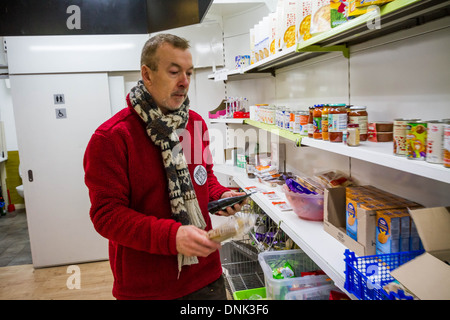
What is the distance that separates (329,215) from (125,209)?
1.02 metres

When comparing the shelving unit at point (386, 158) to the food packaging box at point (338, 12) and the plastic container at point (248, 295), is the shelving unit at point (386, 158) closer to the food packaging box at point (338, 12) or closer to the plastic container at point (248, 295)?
the food packaging box at point (338, 12)

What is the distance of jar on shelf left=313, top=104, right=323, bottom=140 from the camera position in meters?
1.69

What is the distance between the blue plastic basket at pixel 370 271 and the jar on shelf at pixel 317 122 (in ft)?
2.14

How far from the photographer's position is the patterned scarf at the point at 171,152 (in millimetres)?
1534

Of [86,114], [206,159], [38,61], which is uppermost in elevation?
[38,61]

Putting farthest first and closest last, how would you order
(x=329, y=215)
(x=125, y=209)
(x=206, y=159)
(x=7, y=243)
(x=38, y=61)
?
(x=7, y=243) → (x=38, y=61) → (x=206, y=159) → (x=329, y=215) → (x=125, y=209)

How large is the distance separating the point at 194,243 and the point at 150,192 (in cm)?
39

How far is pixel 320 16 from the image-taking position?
1592 millimetres

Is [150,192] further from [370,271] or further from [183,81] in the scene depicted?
[370,271]

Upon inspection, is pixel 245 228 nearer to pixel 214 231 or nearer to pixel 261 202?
pixel 214 231

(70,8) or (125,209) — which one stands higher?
(70,8)

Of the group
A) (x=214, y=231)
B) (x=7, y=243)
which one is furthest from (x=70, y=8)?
(x=7, y=243)

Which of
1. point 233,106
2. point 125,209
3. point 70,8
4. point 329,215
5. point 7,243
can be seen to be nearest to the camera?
point 125,209

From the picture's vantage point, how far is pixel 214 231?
1.24 meters
